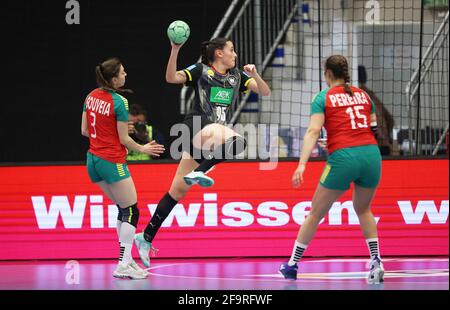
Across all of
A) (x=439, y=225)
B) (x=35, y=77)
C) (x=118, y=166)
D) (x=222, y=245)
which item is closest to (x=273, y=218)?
(x=222, y=245)

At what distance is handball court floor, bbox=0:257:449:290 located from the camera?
7.91 metres

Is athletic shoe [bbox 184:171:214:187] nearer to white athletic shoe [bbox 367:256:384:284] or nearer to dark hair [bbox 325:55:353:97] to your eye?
dark hair [bbox 325:55:353:97]

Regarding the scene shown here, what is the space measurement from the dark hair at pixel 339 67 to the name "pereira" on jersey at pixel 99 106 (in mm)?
2008

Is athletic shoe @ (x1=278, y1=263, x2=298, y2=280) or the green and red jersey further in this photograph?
athletic shoe @ (x1=278, y1=263, x2=298, y2=280)

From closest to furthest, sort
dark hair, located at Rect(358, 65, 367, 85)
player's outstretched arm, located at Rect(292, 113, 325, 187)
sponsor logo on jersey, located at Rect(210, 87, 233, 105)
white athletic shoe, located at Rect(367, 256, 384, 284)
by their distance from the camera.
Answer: player's outstretched arm, located at Rect(292, 113, 325, 187), white athletic shoe, located at Rect(367, 256, 384, 284), sponsor logo on jersey, located at Rect(210, 87, 233, 105), dark hair, located at Rect(358, 65, 367, 85)

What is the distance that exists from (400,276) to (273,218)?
2495mm

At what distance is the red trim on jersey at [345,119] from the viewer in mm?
7816

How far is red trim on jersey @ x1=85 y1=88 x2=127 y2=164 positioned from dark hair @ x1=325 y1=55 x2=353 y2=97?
199 centimetres

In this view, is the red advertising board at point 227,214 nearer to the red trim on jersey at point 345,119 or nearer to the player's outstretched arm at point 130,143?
the player's outstretched arm at point 130,143

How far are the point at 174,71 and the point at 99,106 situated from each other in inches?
30.7

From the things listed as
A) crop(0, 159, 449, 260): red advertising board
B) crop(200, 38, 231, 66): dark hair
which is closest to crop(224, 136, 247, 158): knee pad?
crop(200, 38, 231, 66): dark hair

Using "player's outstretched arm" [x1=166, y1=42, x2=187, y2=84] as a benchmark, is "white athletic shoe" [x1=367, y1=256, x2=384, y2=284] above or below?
below

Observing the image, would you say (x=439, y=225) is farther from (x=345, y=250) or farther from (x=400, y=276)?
(x=400, y=276)

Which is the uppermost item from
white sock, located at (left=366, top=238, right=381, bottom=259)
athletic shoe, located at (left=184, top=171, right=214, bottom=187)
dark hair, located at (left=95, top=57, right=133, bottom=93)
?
dark hair, located at (left=95, top=57, right=133, bottom=93)
